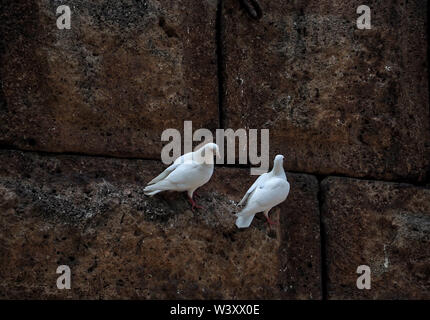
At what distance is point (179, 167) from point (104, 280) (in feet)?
2.07

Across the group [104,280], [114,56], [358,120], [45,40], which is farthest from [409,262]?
[45,40]

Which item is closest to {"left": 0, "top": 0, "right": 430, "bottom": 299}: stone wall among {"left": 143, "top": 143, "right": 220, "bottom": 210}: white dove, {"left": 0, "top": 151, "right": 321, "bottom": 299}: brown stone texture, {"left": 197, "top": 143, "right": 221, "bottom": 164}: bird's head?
{"left": 0, "top": 151, "right": 321, "bottom": 299}: brown stone texture

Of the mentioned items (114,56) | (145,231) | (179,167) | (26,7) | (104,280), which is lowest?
(104,280)

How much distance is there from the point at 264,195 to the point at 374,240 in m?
0.83

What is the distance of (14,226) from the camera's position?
3.08 m

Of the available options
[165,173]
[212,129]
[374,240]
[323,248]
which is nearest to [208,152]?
[165,173]

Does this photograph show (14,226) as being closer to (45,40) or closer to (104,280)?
(104,280)

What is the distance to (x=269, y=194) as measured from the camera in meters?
3.26

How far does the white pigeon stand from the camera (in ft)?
10.7

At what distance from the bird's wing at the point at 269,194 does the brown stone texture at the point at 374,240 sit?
57 centimetres

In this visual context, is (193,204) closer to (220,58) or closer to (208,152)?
(208,152)

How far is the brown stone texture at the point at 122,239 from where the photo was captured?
307 centimetres

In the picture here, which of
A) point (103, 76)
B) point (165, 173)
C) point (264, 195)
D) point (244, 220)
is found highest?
point (103, 76)

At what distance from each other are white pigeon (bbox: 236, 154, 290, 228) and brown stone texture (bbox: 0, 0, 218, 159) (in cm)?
55
